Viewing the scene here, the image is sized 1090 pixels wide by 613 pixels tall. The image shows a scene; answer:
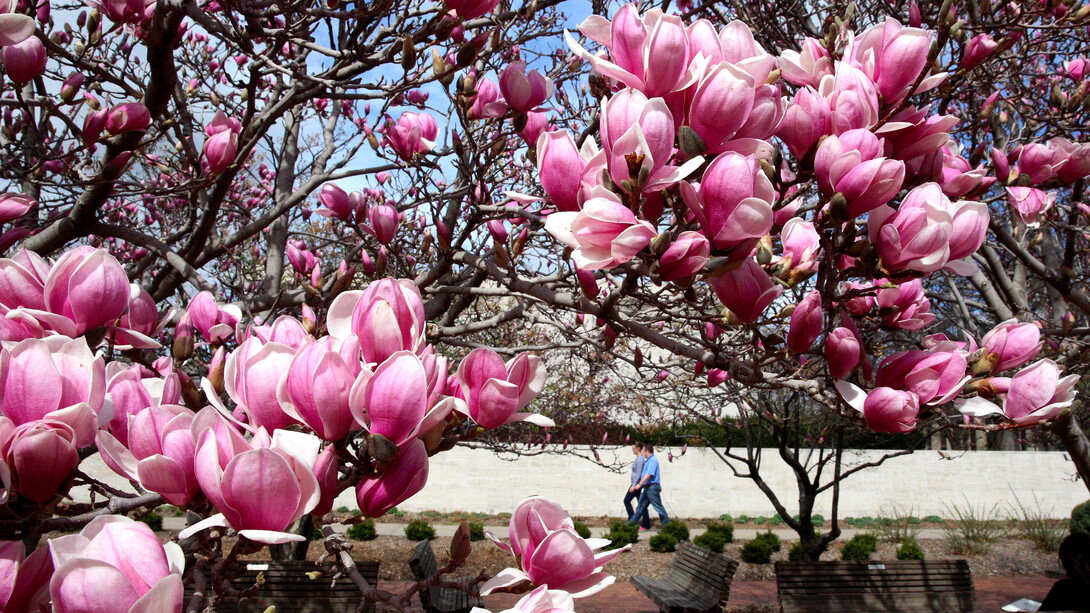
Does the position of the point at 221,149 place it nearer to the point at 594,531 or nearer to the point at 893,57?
the point at 893,57

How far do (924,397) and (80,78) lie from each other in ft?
8.10

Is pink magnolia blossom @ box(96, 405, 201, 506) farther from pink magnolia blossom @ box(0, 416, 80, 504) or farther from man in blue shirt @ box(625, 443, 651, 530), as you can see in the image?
man in blue shirt @ box(625, 443, 651, 530)

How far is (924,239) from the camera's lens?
869 millimetres

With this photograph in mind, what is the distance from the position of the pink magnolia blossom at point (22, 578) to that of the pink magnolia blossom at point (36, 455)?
0.17 ft

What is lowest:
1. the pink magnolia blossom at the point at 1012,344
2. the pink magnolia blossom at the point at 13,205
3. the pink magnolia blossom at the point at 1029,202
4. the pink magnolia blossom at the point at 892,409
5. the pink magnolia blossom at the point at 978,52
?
the pink magnolia blossom at the point at 892,409

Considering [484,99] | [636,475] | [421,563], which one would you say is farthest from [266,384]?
[636,475]

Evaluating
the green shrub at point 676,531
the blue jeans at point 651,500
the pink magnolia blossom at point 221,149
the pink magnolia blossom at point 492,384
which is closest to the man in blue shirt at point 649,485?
the blue jeans at point 651,500

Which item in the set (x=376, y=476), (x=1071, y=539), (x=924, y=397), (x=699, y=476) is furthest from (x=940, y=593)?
(x=699, y=476)

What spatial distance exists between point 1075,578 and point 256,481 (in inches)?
174

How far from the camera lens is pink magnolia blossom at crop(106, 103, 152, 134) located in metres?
1.73

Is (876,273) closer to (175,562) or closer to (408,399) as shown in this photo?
(408,399)

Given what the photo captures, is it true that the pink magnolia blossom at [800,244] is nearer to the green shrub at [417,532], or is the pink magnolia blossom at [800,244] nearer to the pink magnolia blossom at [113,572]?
the pink magnolia blossom at [113,572]

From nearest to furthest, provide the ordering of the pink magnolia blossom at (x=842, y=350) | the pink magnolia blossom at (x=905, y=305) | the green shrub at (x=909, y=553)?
the pink magnolia blossom at (x=842, y=350) < the pink magnolia blossom at (x=905, y=305) < the green shrub at (x=909, y=553)

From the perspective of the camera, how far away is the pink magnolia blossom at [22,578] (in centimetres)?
59
